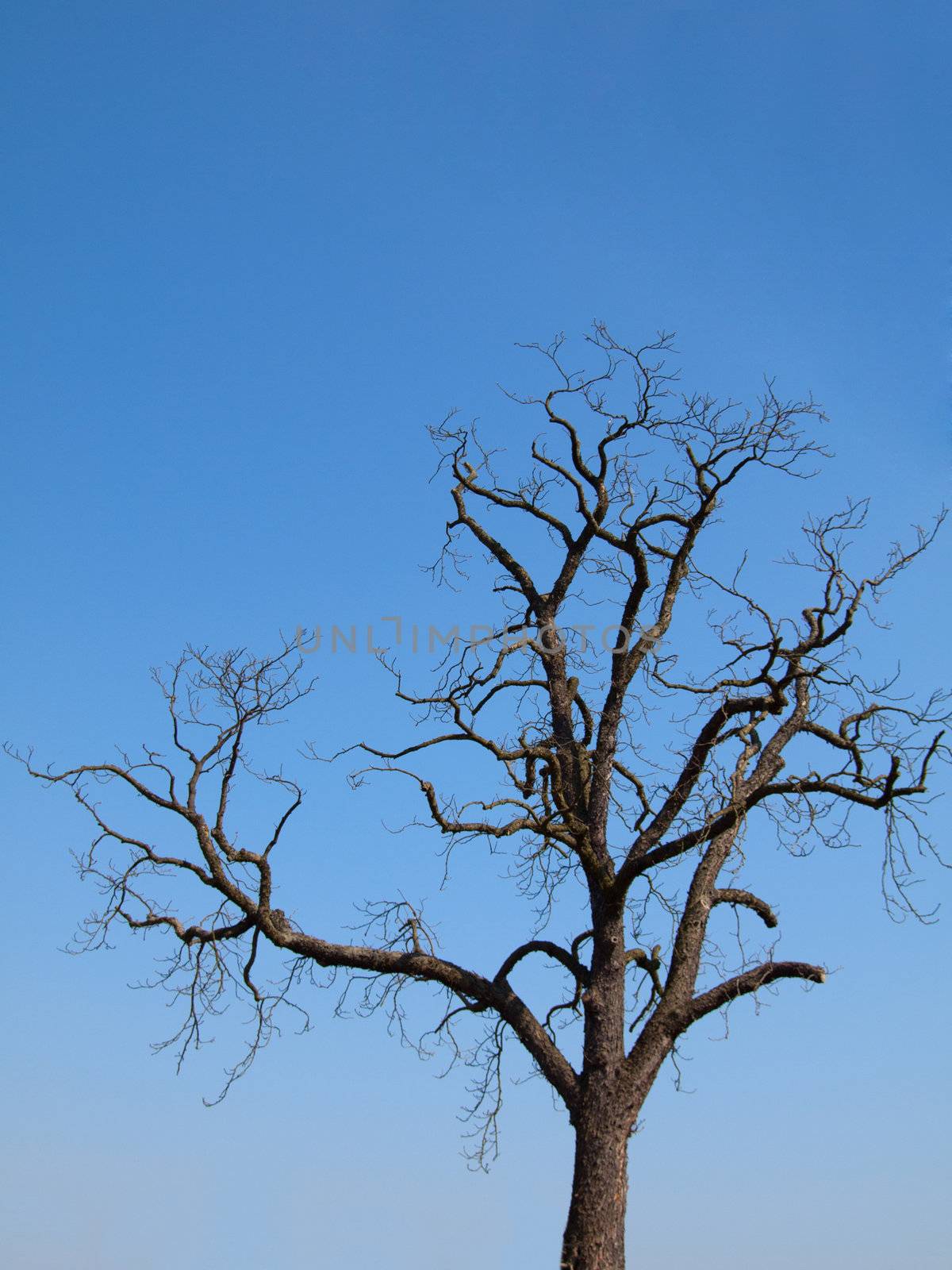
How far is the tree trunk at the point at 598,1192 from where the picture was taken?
22.2ft

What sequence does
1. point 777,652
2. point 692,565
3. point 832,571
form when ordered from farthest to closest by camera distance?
point 692,565 < point 832,571 < point 777,652

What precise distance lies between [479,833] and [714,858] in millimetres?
1745

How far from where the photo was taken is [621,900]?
25.3 feet

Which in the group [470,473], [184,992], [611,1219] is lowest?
[611,1219]

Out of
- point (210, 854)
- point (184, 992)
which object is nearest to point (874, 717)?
point (210, 854)

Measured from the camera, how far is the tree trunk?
6.75 meters

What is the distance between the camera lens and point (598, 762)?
8.56m

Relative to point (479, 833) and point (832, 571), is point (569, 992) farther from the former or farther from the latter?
point (832, 571)

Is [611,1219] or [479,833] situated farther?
[479,833]

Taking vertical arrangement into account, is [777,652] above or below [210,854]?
above

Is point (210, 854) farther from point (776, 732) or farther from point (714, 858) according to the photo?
point (776, 732)

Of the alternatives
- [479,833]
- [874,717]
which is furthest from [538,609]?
[874,717]

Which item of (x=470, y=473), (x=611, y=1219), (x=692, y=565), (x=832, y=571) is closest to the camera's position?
(x=611, y=1219)

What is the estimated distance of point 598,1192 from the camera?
22.6ft
